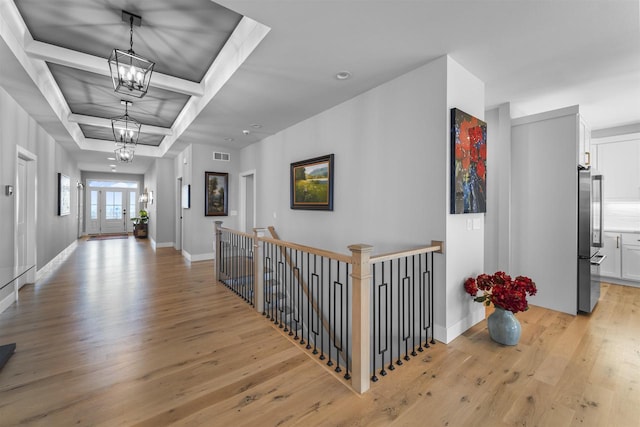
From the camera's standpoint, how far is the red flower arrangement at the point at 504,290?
102 inches

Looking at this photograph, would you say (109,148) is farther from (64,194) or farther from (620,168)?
(620,168)

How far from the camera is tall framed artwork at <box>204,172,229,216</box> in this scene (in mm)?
6562

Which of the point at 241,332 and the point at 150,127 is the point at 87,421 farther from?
the point at 150,127

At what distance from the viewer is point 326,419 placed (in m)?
1.72

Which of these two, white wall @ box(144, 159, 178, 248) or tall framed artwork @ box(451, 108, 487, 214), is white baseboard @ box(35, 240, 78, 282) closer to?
white wall @ box(144, 159, 178, 248)

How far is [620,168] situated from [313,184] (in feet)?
17.1

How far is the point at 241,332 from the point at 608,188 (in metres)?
6.35

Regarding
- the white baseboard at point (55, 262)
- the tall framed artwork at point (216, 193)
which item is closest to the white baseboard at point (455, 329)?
the tall framed artwork at point (216, 193)

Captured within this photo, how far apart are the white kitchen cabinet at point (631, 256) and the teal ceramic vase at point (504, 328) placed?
3517 millimetres

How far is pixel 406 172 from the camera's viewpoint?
3.01 metres

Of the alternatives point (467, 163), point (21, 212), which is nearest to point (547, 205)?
point (467, 163)

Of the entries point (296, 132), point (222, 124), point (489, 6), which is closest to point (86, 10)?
point (222, 124)

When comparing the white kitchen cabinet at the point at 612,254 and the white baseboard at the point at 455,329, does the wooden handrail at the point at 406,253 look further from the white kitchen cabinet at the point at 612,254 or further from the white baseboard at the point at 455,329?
the white kitchen cabinet at the point at 612,254

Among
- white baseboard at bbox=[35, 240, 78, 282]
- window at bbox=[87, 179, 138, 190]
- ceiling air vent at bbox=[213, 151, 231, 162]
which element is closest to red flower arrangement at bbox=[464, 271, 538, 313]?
ceiling air vent at bbox=[213, 151, 231, 162]
